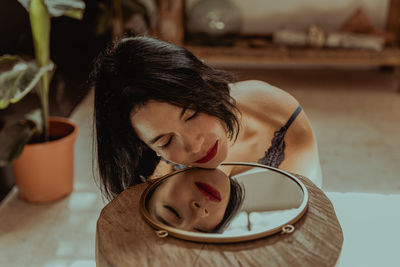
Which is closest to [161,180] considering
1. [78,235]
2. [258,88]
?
[258,88]

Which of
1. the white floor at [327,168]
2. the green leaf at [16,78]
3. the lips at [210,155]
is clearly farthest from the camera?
the white floor at [327,168]

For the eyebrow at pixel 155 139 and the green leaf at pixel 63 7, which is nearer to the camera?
the eyebrow at pixel 155 139

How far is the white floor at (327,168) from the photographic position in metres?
1.63

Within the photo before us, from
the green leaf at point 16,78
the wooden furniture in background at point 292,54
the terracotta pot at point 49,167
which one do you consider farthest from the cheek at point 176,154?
the wooden furniture in background at point 292,54

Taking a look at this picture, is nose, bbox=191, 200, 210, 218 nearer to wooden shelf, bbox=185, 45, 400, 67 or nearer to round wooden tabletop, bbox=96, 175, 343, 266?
round wooden tabletop, bbox=96, 175, 343, 266

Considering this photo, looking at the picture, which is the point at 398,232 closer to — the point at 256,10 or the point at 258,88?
the point at 258,88

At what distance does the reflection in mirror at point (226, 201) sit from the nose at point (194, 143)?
0.29ft

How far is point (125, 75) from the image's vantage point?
2.64 feet

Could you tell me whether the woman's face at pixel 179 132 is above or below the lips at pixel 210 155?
above

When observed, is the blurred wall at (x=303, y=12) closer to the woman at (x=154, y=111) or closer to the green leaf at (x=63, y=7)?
the green leaf at (x=63, y=7)

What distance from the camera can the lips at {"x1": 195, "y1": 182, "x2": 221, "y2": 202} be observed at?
33.6 inches

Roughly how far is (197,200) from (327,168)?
156cm

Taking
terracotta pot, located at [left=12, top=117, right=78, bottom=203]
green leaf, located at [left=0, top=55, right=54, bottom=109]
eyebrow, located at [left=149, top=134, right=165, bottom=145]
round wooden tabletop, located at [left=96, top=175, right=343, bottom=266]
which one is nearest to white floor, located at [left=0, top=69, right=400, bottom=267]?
terracotta pot, located at [left=12, top=117, right=78, bottom=203]

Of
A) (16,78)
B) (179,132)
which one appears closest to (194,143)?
(179,132)
